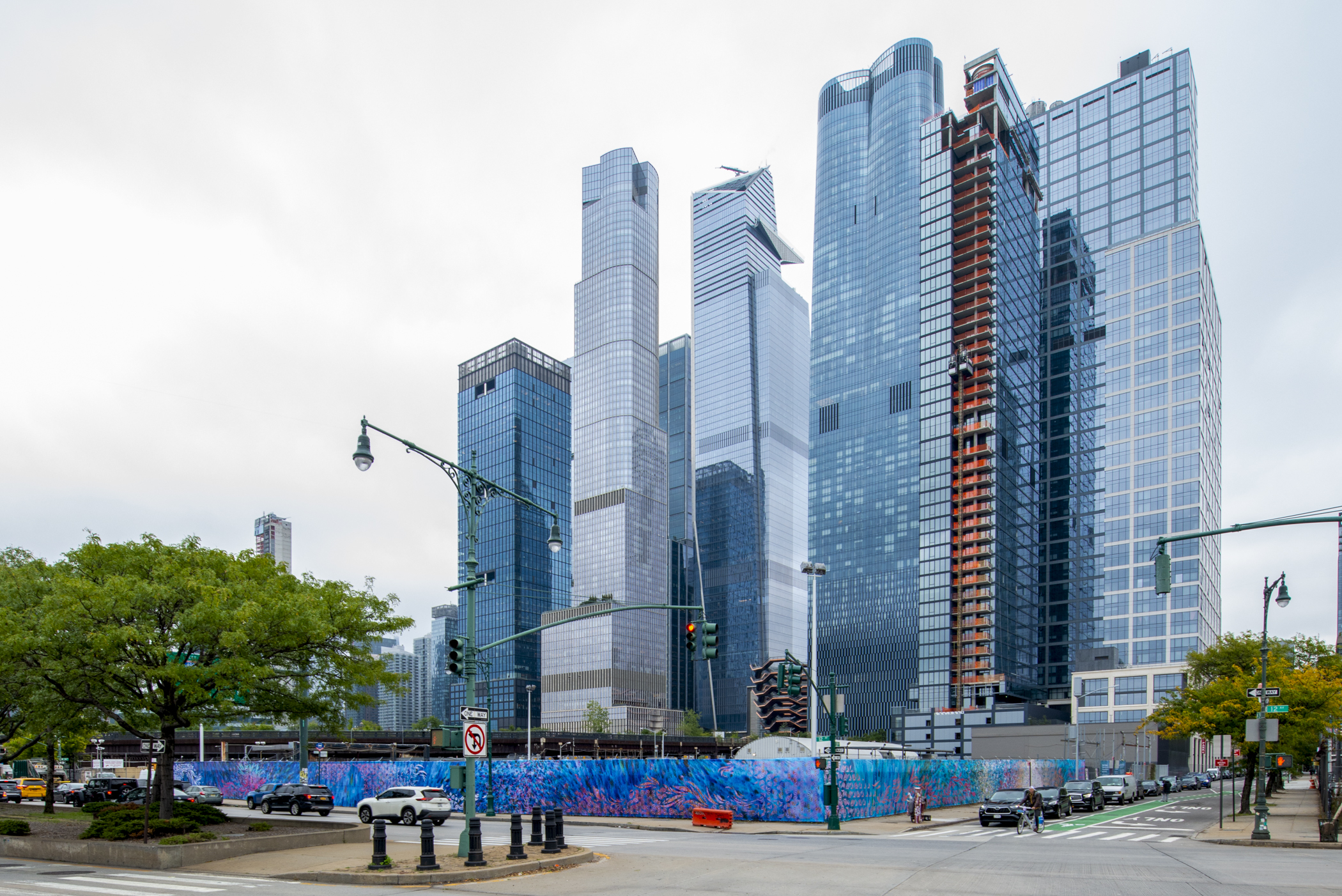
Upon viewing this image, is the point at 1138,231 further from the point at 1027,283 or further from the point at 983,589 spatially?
the point at 983,589

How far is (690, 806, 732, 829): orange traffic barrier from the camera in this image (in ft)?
116

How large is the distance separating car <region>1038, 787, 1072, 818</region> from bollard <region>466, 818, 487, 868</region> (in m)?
30.6

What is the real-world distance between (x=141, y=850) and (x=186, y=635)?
5.14m

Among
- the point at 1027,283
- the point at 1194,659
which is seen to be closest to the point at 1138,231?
the point at 1027,283

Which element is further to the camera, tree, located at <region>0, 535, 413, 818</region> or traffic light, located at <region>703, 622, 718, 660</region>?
traffic light, located at <region>703, 622, 718, 660</region>

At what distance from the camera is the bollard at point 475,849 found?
21156 mm

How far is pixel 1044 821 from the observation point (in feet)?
139

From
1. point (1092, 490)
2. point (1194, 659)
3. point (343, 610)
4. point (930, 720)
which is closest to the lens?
point (343, 610)

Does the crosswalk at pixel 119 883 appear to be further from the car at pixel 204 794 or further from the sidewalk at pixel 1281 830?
the sidewalk at pixel 1281 830

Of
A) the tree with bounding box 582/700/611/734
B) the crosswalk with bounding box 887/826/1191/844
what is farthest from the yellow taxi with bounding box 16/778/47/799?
the tree with bounding box 582/700/611/734

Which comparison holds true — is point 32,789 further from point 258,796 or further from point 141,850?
point 141,850

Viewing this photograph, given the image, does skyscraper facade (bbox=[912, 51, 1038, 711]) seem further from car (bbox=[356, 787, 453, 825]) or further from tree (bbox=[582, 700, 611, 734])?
car (bbox=[356, 787, 453, 825])

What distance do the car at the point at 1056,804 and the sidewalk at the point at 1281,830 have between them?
268 inches

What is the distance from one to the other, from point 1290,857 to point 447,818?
31470mm
